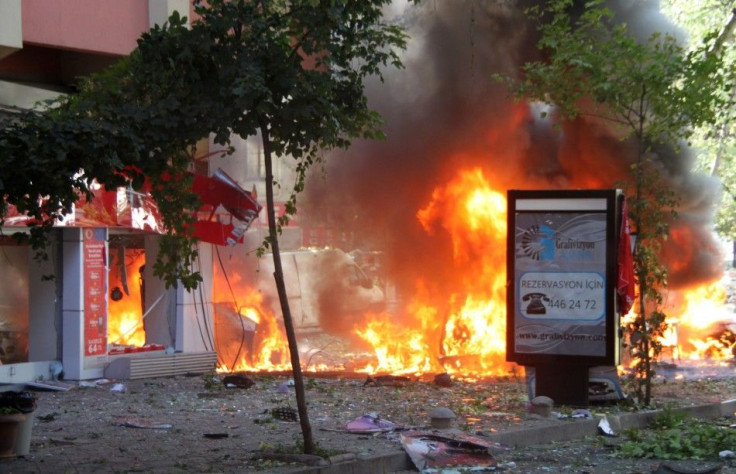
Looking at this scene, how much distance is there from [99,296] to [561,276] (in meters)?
6.90

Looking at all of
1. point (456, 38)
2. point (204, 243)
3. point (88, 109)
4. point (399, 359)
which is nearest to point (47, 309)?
point (204, 243)

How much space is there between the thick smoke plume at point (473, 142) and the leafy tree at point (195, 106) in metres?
10.9

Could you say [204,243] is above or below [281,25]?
below

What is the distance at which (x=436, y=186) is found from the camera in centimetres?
1903

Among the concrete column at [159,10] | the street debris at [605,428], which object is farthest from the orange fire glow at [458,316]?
the concrete column at [159,10]

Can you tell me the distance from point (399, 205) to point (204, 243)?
490 cm

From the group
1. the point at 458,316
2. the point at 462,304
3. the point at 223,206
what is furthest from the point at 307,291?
the point at 223,206

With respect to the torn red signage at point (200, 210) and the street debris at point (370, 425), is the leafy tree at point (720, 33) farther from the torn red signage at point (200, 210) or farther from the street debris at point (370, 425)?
the street debris at point (370, 425)

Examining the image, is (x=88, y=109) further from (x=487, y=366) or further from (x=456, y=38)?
(x=456, y=38)

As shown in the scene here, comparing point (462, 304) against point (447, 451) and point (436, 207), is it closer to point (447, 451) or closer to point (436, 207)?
point (436, 207)

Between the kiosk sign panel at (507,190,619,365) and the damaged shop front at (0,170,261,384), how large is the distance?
5.34 meters

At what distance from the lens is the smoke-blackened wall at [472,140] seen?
60.5 feet

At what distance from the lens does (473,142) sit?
741 inches

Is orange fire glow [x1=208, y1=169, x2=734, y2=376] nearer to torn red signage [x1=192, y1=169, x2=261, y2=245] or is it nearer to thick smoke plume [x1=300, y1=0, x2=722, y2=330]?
thick smoke plume [x1=300, y1=0, x2=722, y2=330]
